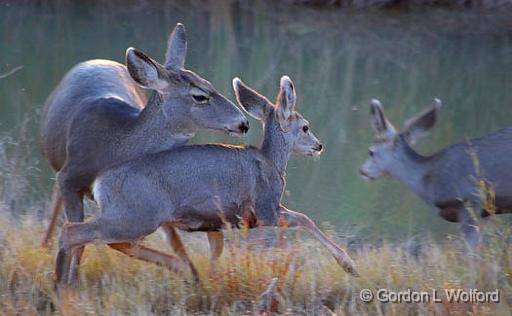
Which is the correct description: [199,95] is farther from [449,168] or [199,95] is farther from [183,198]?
[449,168]

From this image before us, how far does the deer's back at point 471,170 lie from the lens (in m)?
8.98

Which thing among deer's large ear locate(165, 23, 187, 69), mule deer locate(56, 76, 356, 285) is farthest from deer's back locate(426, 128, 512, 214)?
deer's large ear locate(165, 23, 187, 69)

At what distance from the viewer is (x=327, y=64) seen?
809 inches

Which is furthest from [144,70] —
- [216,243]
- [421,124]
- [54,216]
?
[421,124]

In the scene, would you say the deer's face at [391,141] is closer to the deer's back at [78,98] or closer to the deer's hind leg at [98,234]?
the deer's back at [78,98]

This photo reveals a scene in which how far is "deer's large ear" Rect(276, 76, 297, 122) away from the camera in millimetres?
7652

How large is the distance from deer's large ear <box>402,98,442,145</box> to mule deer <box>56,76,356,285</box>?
292cm

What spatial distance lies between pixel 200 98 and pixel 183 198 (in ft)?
2.97

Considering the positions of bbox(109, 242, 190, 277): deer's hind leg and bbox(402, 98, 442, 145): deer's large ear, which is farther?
bbox(402, 98, 442, 145): deer's large ear

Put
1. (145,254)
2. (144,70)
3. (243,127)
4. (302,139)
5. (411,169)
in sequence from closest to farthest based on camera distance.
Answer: (145,254) → (144,70) → (243,127) → (302,139) → (411,169)

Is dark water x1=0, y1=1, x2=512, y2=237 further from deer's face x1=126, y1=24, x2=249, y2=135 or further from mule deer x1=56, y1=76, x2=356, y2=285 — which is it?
mule deer x1=56, y1=76, x2=356, y2=285

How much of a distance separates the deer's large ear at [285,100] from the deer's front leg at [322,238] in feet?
2.72

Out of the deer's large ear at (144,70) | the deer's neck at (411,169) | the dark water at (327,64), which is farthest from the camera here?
the dark water at (327,64)

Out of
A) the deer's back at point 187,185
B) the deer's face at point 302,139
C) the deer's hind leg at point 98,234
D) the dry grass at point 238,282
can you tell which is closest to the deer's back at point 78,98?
the deer's back at point 187,185
